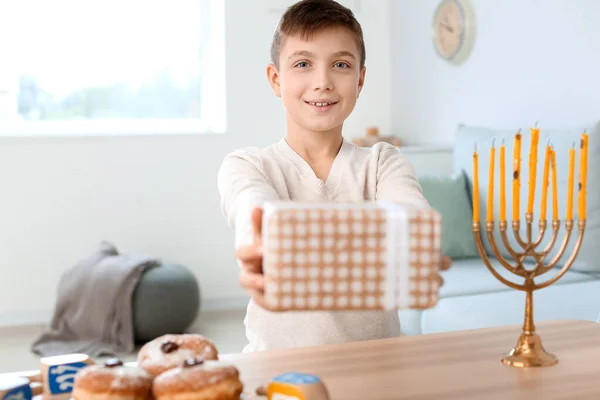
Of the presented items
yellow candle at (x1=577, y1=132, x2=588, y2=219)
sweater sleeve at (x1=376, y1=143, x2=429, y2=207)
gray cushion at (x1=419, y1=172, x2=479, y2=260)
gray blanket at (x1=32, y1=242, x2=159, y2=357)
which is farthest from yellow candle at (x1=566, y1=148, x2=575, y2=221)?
gray blanket at (x1=32, y1=242, x2=159, y2=357)

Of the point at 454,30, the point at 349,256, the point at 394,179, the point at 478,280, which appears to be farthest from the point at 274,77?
the point at 454,30

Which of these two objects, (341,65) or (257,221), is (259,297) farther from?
(341,65)

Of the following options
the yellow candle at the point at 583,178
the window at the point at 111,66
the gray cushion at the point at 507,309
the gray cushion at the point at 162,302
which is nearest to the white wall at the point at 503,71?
the gray cushion at the point at 507,309

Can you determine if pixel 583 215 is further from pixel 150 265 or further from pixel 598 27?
pixel 150 265

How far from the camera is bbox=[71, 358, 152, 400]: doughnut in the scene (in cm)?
84

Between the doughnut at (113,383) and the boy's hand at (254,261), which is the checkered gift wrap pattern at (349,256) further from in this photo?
the doughnut at (113,383)

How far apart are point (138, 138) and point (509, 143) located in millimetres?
1990

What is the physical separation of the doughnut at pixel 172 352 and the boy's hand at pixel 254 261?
11cm

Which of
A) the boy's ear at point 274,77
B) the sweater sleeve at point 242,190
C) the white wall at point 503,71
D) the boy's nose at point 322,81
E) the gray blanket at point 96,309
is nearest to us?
the sweater sleeve at point 242,190

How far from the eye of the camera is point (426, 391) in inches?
38.6

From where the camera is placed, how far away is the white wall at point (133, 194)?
4051mm

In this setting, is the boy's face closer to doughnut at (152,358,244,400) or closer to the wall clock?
doughnut at (152,358,244,400)

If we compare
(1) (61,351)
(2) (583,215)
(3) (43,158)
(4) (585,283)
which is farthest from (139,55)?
(2) (583,215)

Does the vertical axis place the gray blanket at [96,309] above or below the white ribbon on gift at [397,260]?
below
